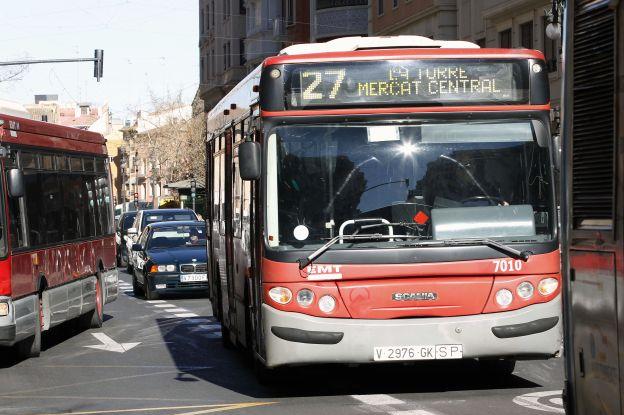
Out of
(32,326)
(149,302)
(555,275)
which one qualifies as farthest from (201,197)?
(555,275)

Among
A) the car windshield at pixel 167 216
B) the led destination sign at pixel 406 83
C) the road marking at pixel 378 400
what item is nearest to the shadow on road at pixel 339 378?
the road marking at pixel 378 400

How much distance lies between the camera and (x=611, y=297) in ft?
20.5

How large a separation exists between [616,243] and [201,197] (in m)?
78.5

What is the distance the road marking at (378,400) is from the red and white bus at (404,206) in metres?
0.36

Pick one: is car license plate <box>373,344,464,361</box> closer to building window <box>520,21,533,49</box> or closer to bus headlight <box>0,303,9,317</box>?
bus headlight <box>0,303,9,317</box>

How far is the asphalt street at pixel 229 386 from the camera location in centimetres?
1130

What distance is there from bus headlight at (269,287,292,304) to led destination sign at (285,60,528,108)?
4.87 feet

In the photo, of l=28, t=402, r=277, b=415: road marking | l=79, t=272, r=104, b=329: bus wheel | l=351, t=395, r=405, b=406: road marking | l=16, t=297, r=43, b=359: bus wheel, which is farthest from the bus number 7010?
l=79, t=272, r=104, b=329: bus wheel

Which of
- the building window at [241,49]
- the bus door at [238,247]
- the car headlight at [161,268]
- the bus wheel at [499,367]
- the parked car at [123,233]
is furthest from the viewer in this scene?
the building window at [241,49]

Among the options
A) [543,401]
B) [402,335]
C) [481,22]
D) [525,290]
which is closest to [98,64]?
[481,22]

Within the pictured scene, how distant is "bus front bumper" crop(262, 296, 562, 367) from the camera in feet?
37.0

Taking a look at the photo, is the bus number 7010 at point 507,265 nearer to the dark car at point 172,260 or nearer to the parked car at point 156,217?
the dark car at point 172,260

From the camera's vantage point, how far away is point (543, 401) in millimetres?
11312

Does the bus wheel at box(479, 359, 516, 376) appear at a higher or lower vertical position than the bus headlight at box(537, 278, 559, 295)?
lower
